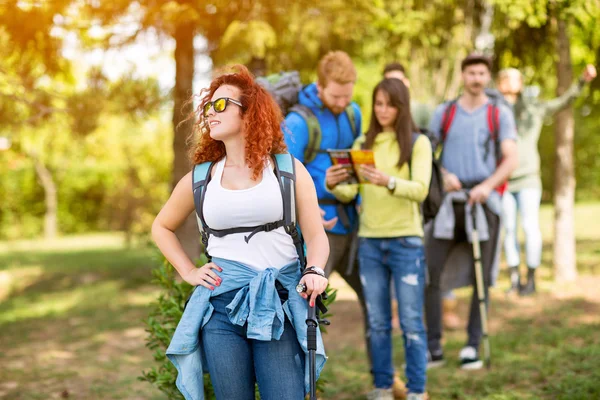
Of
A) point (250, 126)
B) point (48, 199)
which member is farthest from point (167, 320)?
point (48, 199)

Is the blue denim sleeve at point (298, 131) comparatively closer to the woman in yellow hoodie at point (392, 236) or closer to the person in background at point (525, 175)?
the woman in yellow hoodie at point (392, 236)

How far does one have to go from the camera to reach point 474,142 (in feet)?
18.5

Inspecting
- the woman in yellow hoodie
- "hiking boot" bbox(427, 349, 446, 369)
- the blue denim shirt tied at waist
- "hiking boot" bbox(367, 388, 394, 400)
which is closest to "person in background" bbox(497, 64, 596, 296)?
"hiking boot" bbox(427, 349, 446, 369)

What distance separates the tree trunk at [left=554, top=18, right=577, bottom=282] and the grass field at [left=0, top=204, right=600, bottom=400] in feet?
1.01

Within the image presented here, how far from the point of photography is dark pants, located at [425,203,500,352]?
5.77 m

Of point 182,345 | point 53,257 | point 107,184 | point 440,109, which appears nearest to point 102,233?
point 107,184

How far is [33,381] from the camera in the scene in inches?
257

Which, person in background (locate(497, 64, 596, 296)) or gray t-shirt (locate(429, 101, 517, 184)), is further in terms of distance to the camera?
person in background (locate(497, 64, 596, 296))

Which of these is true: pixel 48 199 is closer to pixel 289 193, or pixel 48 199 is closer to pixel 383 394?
pixel 383 394

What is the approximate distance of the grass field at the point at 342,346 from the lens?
17.8 ft

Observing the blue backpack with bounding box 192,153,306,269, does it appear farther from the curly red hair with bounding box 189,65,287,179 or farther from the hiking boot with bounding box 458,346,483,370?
the hiking boot with bounding box 458,346,483,370

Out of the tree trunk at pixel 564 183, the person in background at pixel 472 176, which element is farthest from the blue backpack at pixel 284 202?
the tree trunk at pixel 564 183

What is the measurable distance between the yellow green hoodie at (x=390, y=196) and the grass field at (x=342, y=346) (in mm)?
1267

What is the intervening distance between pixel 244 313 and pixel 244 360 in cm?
20
